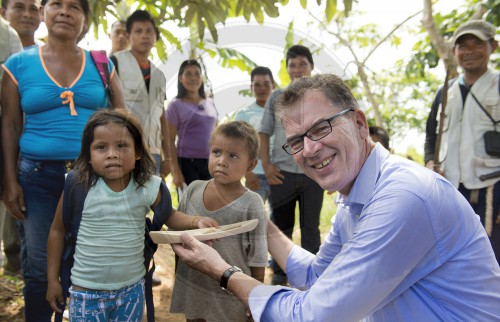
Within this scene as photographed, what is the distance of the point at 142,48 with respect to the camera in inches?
65.3

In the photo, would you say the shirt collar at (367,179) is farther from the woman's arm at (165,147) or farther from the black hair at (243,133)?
the woman's arm at (165,147)

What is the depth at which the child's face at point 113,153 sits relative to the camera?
1463mm

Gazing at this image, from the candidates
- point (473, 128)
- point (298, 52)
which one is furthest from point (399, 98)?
point (298, 52)

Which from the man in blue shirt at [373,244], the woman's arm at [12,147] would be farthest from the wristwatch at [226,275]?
the woman's arm at [12,147]

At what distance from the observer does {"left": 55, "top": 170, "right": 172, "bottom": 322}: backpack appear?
1420 mm

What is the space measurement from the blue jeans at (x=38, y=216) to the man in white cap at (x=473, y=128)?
1721mm

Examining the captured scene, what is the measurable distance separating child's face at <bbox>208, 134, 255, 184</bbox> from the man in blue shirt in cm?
12

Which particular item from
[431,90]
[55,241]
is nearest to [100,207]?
[55,241]

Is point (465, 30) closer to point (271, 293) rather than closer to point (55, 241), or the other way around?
point (271, 293)

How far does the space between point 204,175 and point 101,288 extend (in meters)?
0.54

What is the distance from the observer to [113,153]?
4.85 feet

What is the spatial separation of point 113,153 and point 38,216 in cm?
56

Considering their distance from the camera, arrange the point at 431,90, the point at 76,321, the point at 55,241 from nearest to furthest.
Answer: the point at 76,321, the point at 55,241, the point at 431,90

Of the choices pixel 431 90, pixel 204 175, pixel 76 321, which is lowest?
pixel 76 321
